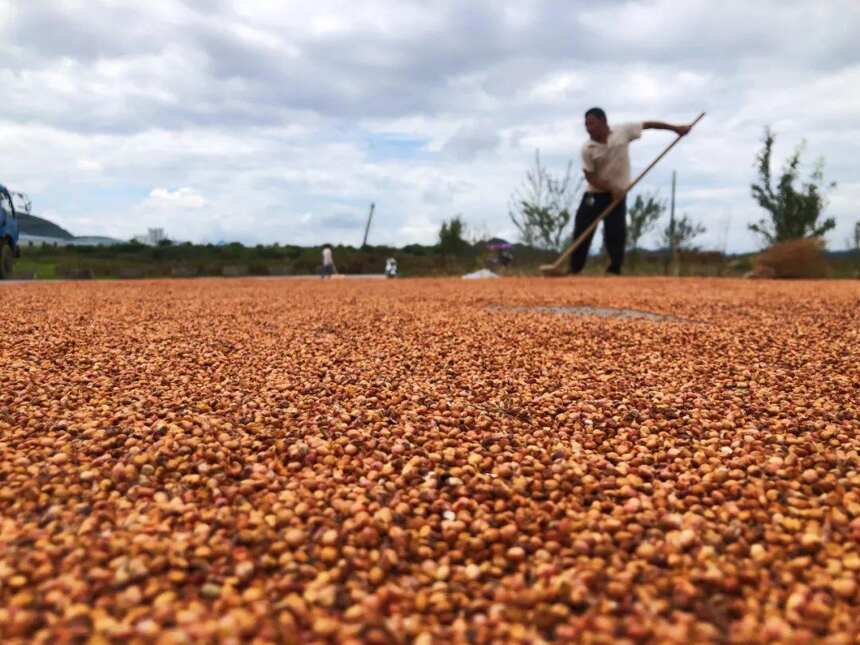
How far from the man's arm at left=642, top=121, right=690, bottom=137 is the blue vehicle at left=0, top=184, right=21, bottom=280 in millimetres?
11078

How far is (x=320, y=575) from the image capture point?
130cm

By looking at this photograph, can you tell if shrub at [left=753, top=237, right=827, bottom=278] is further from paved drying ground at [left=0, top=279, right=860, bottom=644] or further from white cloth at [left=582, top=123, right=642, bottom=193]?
paved drying ground at [left=0, top=279, right=860, bottom=644]

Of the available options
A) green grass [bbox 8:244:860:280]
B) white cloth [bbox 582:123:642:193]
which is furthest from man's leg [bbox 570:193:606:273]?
green grass [bbox 8:244:860:280]

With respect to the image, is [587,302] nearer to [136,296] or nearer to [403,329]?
[403,329]

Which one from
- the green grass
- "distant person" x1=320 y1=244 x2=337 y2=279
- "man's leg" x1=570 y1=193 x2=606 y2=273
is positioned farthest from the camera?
"distant person" x1=320 y1=244 x2=337 y2=279

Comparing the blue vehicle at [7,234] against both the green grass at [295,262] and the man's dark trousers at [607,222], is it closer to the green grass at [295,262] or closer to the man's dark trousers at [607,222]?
the green grass at [295,262]

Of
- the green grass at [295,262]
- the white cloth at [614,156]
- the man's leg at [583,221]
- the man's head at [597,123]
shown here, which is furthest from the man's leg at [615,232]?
the green grass at [295,262]

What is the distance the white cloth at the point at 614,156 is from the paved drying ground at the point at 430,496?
5082mm

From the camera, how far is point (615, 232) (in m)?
8.56

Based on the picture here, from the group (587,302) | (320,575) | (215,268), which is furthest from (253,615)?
(215,268)

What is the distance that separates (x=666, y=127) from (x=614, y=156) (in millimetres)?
738

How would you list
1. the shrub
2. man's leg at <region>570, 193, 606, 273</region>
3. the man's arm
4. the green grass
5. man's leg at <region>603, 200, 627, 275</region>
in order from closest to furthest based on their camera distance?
the man's arm
man's leg at <region>603, 200, 627, 275</region>
man's leg at <region>570, 193, 606, 273</region>
the shrub
the green grass

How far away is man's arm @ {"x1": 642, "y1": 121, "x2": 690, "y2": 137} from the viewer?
7.89 metres

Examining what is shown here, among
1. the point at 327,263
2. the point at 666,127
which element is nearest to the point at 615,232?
the point at 666,127
